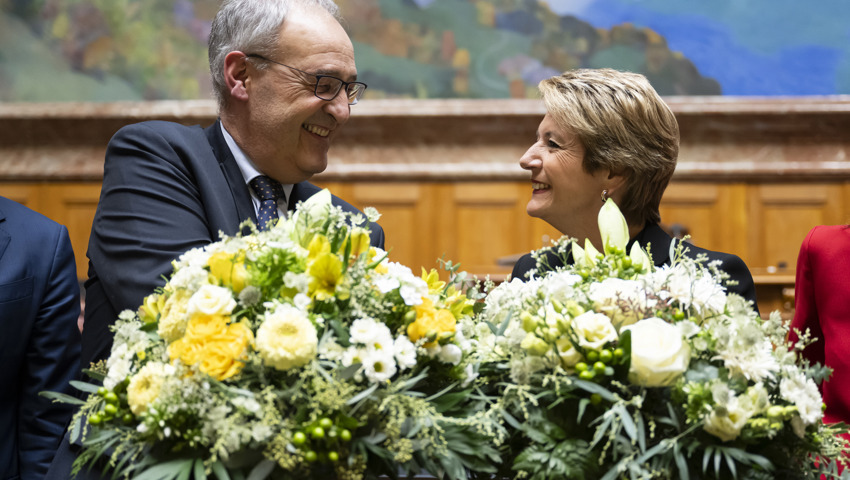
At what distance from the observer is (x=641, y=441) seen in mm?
1232

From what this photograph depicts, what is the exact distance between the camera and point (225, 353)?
1221 millimetres

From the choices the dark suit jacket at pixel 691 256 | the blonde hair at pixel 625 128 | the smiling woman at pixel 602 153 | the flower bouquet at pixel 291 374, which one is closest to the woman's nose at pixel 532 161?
the smiling woman at pixel 602 153

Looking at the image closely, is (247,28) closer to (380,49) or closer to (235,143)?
(235,143)

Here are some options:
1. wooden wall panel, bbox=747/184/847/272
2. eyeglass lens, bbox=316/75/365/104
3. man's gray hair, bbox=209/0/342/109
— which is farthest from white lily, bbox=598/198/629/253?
wooden wall panel, bbox=747/184/847/272

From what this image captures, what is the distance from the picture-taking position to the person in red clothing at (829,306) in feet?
6.58

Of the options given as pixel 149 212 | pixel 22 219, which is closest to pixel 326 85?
pixel 149 212

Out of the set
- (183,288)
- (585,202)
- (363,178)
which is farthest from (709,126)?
(183,288)

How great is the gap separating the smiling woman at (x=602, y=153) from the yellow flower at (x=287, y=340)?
141 cm

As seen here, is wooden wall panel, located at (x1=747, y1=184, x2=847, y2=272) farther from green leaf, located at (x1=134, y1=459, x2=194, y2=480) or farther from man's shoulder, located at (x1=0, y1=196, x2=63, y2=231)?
green leaf, located at (x1=134, y1=459, x2=194, y2=480)

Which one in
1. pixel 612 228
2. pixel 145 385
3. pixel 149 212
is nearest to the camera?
pixel 145 385

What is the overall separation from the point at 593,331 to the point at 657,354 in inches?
4.3

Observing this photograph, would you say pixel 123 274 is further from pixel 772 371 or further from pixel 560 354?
pixel 772 371

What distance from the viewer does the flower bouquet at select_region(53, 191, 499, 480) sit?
3.95 feet

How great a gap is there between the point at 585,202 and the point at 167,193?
4.28 ft
